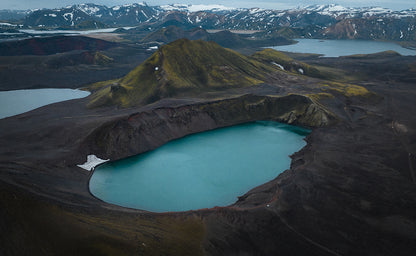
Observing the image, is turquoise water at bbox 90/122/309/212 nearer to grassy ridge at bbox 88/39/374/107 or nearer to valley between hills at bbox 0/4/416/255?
valley between hills at bbox 0/4/416/255

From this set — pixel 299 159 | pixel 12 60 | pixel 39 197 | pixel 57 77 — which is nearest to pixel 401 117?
pixel 299 159

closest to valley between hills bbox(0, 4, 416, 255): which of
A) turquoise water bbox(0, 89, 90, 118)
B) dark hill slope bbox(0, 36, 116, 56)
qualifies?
turquoise water bbox(0, 89, 90, 118)

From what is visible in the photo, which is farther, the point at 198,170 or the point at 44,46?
the point at 44,46

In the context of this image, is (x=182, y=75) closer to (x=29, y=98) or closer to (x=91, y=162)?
(x=91, y=162)

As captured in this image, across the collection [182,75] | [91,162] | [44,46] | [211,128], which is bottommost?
[211,128]

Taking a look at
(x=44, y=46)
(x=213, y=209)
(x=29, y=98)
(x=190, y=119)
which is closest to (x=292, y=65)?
(x=190, y=119)

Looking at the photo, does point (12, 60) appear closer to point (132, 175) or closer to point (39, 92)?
point (39, 92)
